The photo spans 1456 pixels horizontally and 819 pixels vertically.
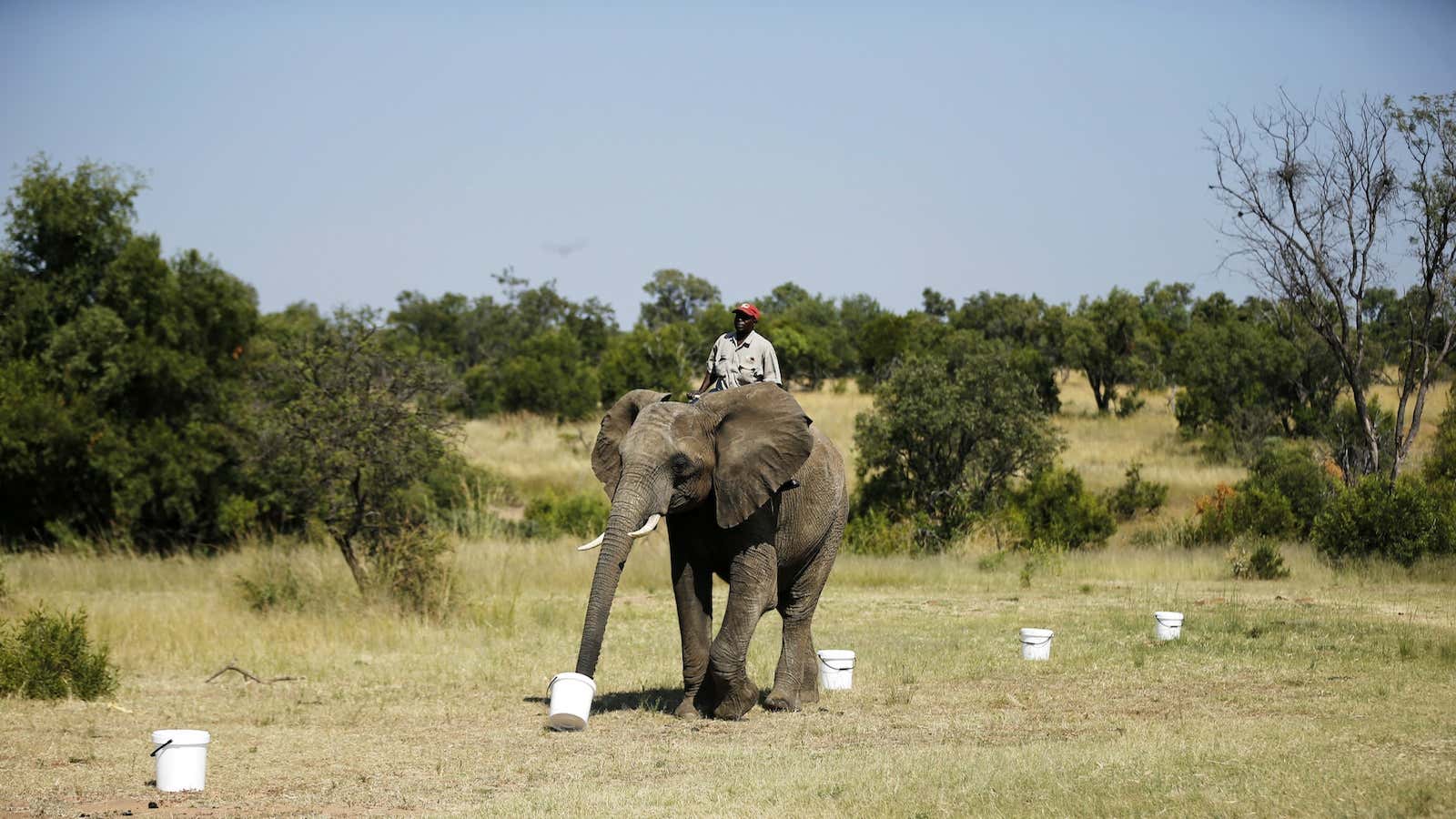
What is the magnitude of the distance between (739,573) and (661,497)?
1117mm

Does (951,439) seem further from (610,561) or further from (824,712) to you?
(610,561)

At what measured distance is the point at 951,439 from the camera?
99.1 ft

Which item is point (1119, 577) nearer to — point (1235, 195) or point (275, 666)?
point (1235, 195)

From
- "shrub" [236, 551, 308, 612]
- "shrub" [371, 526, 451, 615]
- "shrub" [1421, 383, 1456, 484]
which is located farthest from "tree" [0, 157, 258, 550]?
"shrub" [1421, 383, 1456, 484]

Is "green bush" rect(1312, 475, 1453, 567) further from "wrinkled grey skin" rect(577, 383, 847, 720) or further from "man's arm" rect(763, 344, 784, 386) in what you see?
"man's arm" rect(763, 344, 784, 386)

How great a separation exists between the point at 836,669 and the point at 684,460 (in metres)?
3.19

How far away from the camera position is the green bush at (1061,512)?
95.6ft

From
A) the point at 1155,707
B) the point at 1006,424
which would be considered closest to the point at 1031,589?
the point at 1006,424

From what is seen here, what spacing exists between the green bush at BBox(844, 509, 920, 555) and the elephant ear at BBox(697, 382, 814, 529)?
1653cm

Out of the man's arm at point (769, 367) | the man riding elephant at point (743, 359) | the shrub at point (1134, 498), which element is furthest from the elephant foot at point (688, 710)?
the shrub at point (1134, 498)

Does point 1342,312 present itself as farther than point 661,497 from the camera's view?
Yes

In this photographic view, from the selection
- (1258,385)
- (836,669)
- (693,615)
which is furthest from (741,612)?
(1258,385)

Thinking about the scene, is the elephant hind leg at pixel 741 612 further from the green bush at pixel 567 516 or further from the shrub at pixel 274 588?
the green bush at pixel 567 516

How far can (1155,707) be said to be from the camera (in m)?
11.3
